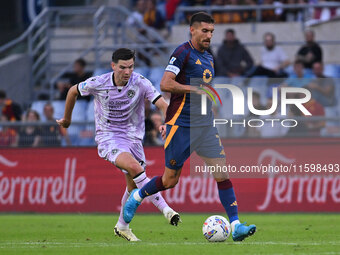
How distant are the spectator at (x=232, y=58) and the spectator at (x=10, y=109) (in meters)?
4.67

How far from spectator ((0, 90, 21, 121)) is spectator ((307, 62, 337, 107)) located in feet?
21.4

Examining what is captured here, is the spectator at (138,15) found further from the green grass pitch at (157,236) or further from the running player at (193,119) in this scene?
the running player at (193,119)

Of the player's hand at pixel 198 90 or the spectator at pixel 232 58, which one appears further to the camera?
the spectator at pixel 232 58

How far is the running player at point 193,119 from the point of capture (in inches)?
358

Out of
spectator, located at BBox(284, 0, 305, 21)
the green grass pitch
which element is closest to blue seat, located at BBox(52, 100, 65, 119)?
the green grass pitch

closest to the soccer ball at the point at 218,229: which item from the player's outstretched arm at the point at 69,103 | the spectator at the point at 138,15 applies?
the player's outstretched arm at the point at 69,103

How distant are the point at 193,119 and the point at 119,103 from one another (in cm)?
130

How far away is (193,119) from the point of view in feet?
30.2

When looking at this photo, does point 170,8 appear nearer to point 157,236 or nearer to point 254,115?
point 254,115

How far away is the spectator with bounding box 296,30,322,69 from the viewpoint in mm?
18212

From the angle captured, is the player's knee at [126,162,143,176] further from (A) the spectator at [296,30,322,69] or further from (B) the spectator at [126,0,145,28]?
(B) the spectator at [126,0,145,28]

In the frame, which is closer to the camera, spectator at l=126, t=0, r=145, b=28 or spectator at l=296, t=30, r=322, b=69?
spectator at l=296, t=30, r=322, b=69

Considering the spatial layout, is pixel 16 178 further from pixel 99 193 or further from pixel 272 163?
pixel 272 163

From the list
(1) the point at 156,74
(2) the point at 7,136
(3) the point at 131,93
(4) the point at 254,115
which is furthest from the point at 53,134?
(3) the point at 131,93
